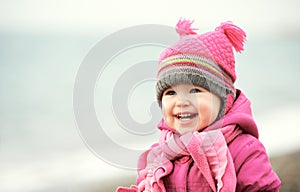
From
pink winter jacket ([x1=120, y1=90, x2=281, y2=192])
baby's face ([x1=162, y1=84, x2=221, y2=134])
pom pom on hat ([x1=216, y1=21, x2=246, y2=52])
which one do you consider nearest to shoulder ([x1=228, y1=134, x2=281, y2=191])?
pink winter jacket ([x1=120, y1=90, x2=281, y2=192])

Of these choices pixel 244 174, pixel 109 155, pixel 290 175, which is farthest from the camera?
pixel 290 175

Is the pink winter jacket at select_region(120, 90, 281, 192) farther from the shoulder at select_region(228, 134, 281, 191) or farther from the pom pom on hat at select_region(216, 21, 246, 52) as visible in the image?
the pom pom on hat at select_region(216, 21, 246, 52)

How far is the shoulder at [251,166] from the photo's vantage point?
1.31 metres

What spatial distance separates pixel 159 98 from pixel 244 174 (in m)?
A: 0.34

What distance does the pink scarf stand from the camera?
4.30ft

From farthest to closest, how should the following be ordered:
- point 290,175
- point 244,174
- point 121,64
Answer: point 290,175
point 121,64
point 244,174

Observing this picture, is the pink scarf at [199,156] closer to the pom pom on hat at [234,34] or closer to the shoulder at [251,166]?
the shoulder at [251,166]

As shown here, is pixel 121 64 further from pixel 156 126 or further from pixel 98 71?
pixel 156 126

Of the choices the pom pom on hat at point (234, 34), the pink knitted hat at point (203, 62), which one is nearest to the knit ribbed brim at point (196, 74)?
the pink knitted hat at point (203, 62)

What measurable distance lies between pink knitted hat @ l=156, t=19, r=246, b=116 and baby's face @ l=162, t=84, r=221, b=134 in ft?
0.06

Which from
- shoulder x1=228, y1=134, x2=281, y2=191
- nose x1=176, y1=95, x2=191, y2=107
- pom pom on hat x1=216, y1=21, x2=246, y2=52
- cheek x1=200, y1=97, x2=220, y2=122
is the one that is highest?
pom pom on hat x1=216, y1=21, x2=246, y2=52

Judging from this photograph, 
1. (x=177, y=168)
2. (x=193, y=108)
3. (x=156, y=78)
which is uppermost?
(x=156, y=78)

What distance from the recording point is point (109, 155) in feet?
4.75

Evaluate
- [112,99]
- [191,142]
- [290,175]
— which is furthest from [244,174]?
[290,175]
